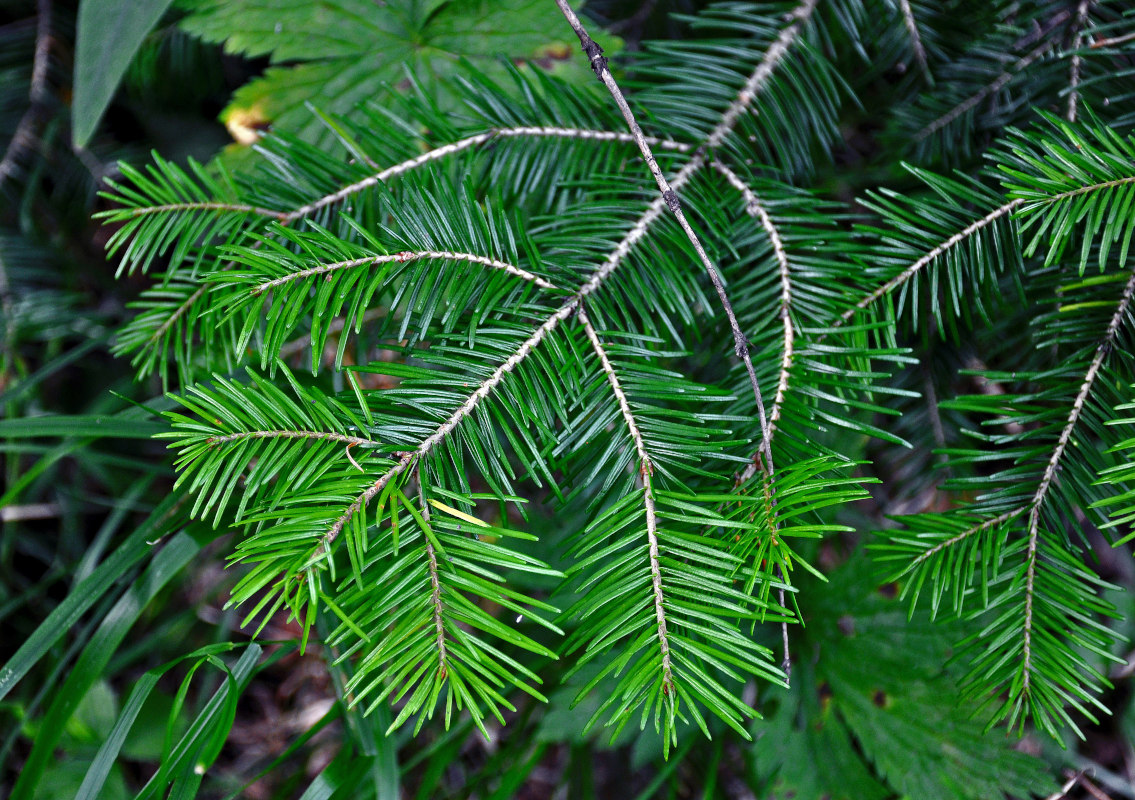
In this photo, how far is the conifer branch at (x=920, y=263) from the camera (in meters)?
0.69

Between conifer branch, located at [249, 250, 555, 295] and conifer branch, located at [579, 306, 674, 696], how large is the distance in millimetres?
69

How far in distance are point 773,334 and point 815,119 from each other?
337mm

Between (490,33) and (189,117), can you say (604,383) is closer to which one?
(490,33)

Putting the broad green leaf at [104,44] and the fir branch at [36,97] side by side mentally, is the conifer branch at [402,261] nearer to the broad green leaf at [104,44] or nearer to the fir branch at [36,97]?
the broad green leaf at [104,44]

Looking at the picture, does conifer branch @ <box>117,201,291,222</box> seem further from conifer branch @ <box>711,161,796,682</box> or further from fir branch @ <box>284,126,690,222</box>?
conifer branch @ <box>711,161,796,682</box>

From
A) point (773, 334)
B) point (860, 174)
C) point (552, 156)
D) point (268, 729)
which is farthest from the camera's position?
point (268, 729)

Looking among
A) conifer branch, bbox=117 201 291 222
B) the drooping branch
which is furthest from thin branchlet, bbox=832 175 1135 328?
conifer branch, bbox=117 201 291 222

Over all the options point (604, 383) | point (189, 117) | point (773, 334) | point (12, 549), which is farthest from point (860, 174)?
point (12, 549)

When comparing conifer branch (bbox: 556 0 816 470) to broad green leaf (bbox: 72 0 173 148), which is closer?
conifer branch (bbox: 556 0 816 470)

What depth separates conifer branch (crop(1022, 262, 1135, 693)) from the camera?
619 mm

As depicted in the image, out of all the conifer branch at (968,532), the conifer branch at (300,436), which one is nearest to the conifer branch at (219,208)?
the conifer branch at (300,436)

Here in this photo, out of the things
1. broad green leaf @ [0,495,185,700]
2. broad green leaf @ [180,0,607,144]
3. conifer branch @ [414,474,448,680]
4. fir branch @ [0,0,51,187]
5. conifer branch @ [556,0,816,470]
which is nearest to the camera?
conifer branch @ [414,474,448,680]

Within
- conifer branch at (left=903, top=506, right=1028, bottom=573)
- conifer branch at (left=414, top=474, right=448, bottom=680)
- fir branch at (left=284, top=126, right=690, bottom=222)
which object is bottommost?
conifer branch at (left=903, top=506, right=1028, bottom=573)

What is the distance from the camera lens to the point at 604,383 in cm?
62
